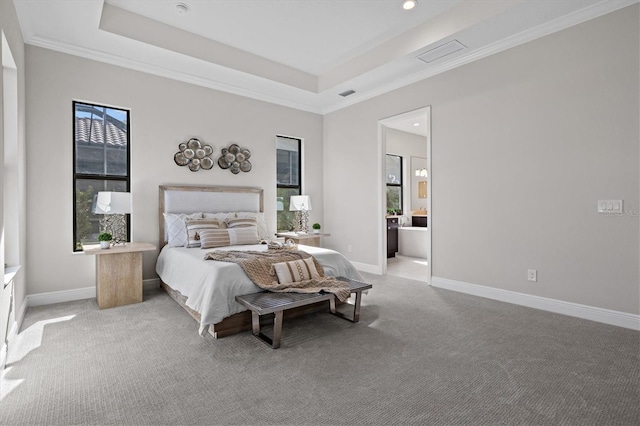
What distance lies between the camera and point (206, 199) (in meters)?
4.95

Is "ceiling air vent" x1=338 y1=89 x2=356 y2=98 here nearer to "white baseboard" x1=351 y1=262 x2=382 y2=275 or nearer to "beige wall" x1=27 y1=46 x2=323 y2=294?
"beige wall" x1=27 y1=46 x2=323 y2=294

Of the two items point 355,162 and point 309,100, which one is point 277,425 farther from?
point 309,100

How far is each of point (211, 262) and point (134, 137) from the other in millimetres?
2315

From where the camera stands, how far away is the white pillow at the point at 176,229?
4.34m

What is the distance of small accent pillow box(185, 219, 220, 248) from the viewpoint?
167 inches

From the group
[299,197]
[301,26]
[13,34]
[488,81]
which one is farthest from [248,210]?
[488,81]

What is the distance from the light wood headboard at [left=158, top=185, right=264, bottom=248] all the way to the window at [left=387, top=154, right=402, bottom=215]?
3.63 m

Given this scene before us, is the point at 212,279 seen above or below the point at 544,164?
below

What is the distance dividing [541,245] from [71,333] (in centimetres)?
460

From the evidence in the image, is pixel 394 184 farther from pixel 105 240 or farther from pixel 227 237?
pixel 105 240

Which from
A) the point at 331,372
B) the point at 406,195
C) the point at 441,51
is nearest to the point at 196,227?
the point at 331,372

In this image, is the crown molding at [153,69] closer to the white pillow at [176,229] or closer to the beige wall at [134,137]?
the beige wall at [134,137]

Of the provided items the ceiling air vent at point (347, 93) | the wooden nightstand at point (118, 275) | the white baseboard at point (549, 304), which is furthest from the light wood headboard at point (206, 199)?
the white baseboard at point (549, 304)

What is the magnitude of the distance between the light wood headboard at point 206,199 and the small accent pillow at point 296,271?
86.3 inches
